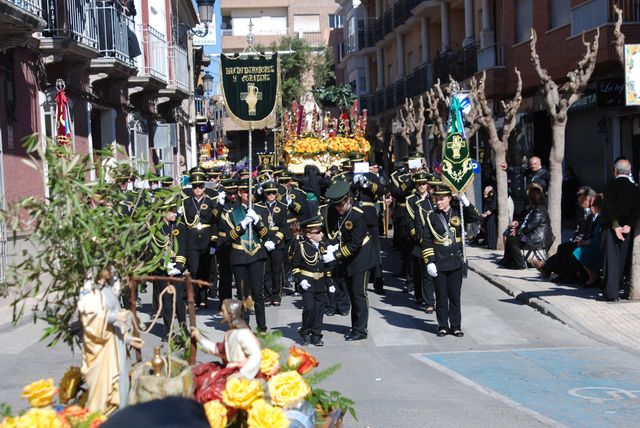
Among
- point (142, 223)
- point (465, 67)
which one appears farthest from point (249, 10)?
point (142, 223)

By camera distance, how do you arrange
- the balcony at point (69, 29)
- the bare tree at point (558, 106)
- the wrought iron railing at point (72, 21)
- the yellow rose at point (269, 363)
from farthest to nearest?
1. the wrought iron railing at point (72, 21)
2. the balcony at point (69, 29)
3. the bare tree at point (558, 106)
4. the yellow rose at point (269, 363)

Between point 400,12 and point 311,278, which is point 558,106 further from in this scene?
point 400,12

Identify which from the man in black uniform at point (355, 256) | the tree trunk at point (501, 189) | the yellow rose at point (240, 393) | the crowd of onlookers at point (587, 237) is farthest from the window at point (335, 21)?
the yellow rose at point (240, 393)

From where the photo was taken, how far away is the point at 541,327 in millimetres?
11797

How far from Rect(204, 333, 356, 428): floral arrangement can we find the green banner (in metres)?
8.89

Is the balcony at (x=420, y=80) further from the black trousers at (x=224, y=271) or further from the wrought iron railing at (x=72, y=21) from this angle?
the black trousers at (x=224, y=271)

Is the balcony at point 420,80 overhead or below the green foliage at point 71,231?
overhead

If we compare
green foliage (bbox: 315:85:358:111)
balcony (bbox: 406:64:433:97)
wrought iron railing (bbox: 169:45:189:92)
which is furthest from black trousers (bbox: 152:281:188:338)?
green foliage (bbox: 315:85:358:111)

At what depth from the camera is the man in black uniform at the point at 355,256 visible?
11281 mm

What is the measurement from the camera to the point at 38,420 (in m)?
4.52

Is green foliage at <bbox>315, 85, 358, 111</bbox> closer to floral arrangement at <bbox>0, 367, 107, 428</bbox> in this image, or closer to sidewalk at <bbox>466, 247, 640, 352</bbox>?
sidewalk at <bbox>466, 247, 640, 352</bbox>

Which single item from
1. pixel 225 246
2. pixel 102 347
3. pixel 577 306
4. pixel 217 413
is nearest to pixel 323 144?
pixel 225 246

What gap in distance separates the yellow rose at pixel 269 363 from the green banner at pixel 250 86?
894 cm

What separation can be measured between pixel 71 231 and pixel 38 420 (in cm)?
98
